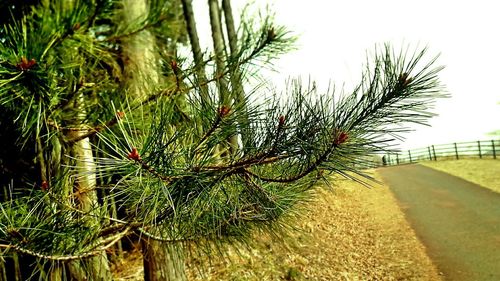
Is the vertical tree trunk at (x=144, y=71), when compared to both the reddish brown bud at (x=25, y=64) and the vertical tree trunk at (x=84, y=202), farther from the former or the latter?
the reddish brown bud at (x=25, y=64)

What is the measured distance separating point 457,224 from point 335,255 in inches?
117

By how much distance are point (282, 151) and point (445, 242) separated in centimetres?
685

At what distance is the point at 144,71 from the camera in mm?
4148

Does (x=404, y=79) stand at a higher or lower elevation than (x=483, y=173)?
higher

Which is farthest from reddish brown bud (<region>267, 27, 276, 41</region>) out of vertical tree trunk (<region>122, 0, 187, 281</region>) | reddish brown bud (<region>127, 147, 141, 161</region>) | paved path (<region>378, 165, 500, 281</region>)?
paved path (<region>378, 165, 500, 281</region>)

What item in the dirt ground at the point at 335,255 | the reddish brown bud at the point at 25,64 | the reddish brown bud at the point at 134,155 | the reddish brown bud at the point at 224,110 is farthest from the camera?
the dirt ground at the point at 335,255

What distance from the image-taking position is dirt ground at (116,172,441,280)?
5551mm

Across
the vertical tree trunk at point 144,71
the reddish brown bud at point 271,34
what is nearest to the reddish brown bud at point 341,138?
the reddish brown bud at point 271,34

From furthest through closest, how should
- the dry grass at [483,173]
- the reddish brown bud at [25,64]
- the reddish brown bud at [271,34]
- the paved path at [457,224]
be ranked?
the dry grass at [483,173]
the paved path at [457,224]
the reddish brown bud at [271,34]
the reddish brown bud at [25,64]

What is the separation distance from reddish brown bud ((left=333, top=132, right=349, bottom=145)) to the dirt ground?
2.39 meters

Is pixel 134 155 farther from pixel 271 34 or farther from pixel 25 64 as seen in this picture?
pixel 271 34

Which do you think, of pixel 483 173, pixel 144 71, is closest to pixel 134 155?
pixel 144 71

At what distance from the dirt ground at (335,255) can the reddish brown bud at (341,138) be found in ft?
7.84

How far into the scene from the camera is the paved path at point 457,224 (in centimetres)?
598
